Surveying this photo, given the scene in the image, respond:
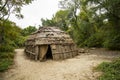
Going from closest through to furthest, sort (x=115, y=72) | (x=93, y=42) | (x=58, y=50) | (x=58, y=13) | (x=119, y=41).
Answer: (x=115, y=72)
(x=58, y=50)
(x=119, y=41)
(x=93, y=42)
(x=58, y=13)

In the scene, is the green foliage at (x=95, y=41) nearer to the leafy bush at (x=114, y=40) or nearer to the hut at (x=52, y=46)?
the leafy bush at (x=114, y=40)

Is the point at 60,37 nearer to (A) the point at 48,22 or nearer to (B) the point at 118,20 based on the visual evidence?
(B) the point at 118,20

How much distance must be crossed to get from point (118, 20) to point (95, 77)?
9.60 meters

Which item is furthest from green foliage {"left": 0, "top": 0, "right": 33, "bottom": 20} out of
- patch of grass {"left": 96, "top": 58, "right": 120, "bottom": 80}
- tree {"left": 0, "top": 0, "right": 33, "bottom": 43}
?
patch of grass {"left": 96, "top": 58, "right": 120, "bottom": 80}

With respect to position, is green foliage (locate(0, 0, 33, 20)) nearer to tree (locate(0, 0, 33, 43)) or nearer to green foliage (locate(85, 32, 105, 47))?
tree (locate(0, 0, 33, 43))

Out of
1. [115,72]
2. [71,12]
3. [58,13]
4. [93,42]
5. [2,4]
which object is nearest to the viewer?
[115,72]

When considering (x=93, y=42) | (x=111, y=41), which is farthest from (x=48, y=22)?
(x=111, y=41)

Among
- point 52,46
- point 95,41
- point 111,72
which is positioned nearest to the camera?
point 111,72

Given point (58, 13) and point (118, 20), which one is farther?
point (58, 13)

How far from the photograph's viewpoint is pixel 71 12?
25625 mm

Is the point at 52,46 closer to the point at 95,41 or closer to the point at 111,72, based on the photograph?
the point at 111,72

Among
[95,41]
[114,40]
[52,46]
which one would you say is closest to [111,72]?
[52,46]

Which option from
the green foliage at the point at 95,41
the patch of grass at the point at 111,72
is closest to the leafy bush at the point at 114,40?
the green foliage at the point at 95,41

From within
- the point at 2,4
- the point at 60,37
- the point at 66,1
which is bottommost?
the point at 60,37
